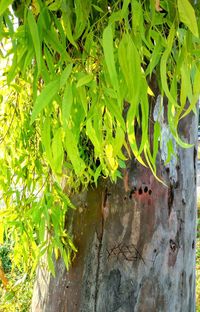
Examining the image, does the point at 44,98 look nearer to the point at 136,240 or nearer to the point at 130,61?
the point at 130,61

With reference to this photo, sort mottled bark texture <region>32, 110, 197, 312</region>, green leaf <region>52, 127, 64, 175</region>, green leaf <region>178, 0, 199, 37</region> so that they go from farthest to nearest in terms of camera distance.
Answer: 1. mottled bark texture <region>32, 110, 197, 312</region>
2. green leaf <region>52, 127, 64, 175</region>
3. green leaf <region>178, 0, 199, 37</region>

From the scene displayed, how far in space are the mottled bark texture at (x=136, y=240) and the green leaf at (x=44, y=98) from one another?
0.62m

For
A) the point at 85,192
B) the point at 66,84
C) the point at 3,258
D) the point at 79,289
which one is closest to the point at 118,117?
the point at 66,84

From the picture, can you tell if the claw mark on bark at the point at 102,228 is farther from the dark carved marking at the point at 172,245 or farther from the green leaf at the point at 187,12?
the green leaf at the point at 187,12

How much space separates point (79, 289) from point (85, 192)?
0.28 metres

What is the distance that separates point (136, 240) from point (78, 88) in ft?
2.13

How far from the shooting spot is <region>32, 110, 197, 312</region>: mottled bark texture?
1267 mm

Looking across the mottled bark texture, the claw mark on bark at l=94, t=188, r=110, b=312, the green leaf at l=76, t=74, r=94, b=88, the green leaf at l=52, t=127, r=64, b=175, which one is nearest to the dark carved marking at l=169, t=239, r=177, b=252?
the mottled bark texture

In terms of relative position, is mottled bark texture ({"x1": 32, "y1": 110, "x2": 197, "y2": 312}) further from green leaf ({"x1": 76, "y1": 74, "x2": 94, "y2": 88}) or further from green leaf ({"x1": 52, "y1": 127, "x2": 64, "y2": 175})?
green leaf ({"x1": 76, "y1": 74, "x2": 94, "y2": 88})

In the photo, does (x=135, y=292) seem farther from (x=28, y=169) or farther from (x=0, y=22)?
(x=0, y=22)

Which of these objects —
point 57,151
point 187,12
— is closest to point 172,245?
point 57,151

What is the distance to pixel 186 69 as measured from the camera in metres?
0.68

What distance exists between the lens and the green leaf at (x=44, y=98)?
25.2 inches

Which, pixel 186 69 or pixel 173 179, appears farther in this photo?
pixel 173 179
